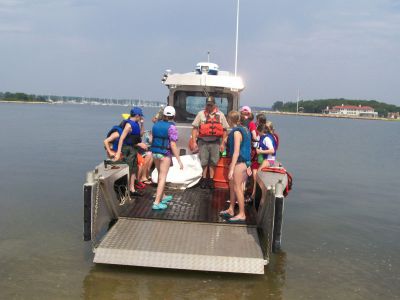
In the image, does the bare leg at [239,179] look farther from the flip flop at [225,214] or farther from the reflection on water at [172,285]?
the reflection on water at [172,285]

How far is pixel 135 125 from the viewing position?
21.6 ft

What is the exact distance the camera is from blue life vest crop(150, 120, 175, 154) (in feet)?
19.7

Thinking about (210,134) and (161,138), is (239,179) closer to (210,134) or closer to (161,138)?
(161,138)

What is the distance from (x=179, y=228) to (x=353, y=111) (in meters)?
176

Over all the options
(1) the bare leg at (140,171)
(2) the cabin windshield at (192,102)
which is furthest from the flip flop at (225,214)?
(2) the cabin windshield at (192,102)

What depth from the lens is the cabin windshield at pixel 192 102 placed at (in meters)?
9.06

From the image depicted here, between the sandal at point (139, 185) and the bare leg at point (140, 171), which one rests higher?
the bare leg at point (140, 171)

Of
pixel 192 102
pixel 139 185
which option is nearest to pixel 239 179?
pixel 139 185

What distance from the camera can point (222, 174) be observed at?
7.58m

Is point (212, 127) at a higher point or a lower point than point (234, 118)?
lower

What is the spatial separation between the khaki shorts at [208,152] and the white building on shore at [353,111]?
16931cm

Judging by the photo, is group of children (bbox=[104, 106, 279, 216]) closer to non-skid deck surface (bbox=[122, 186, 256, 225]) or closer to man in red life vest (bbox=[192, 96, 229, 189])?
non-skid deck surface (bbox=[122, 186, 256, 225])

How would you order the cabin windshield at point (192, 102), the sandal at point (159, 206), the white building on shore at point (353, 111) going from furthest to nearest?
the white building on shore at point (353, 111), the cabin windshield at point (192, 102), the sandal at point (159, 206)

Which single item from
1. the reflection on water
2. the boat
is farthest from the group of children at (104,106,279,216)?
the reflection on water
